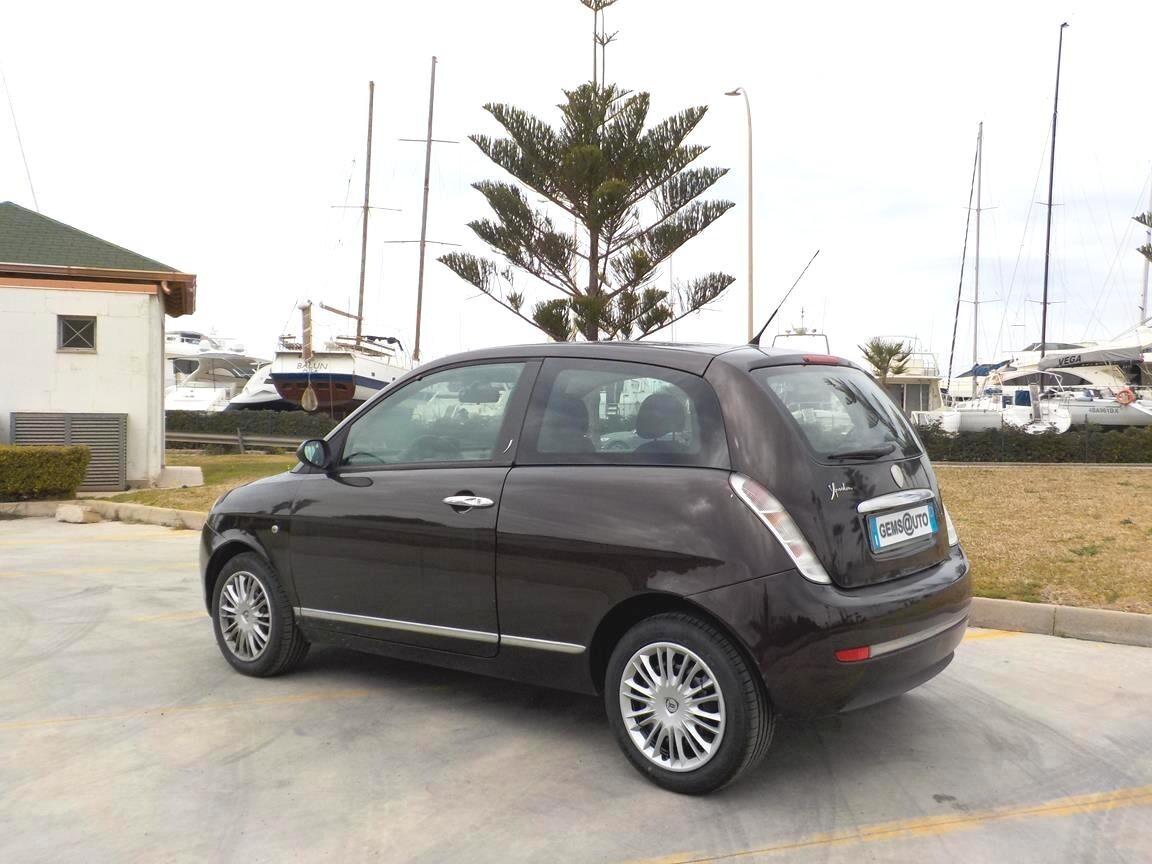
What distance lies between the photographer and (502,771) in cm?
415

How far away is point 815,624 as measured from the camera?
363cm

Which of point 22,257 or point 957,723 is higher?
point 22,257

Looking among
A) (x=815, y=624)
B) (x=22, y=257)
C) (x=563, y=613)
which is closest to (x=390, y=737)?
(x=563, y=613)

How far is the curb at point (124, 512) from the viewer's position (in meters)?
13.0

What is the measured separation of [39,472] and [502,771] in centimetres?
1371

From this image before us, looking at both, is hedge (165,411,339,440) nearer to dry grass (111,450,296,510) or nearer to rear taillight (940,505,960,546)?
dry grass (111,450,296,510)

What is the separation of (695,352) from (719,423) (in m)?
0.43

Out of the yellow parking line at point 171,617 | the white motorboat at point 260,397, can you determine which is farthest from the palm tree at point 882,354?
the yellow parking line at point 171,617

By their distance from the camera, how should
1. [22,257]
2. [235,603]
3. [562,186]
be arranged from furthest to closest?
1. [562,186]
2. [22,257]
3. [235,603]

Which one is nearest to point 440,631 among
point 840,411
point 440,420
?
point 440,420

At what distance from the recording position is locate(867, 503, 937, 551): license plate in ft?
13.0

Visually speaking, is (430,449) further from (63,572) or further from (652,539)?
(63,572)

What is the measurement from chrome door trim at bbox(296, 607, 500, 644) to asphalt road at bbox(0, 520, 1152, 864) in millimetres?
422

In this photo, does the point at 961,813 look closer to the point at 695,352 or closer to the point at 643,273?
the point at 695,352
